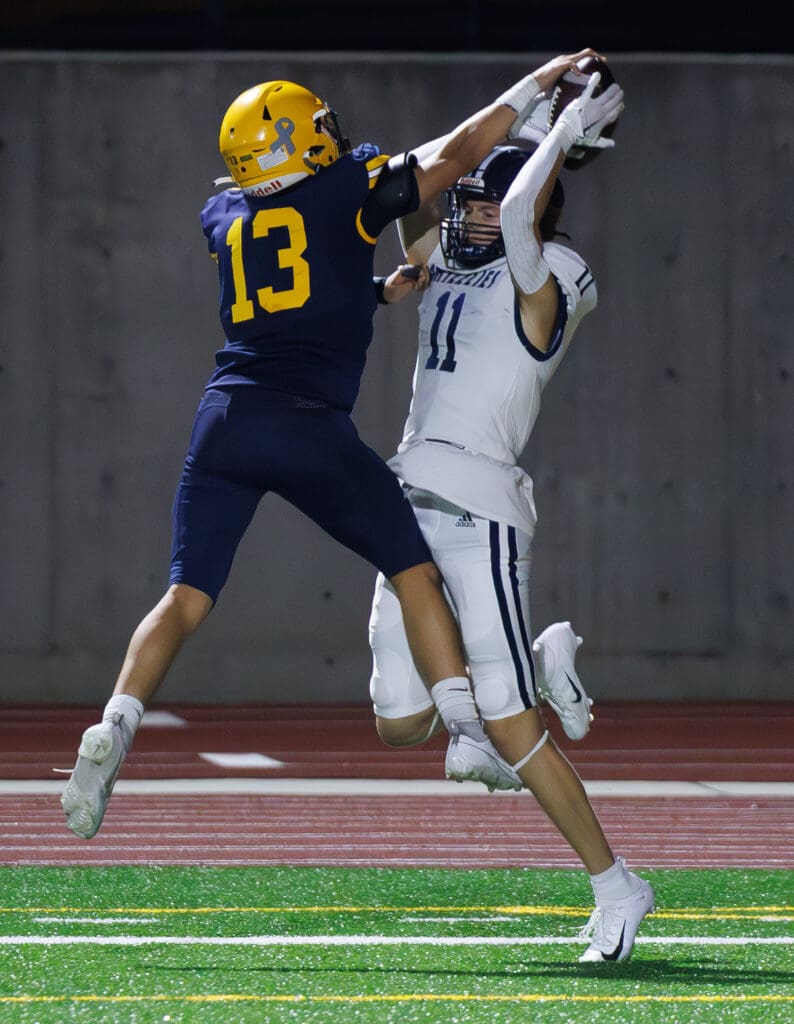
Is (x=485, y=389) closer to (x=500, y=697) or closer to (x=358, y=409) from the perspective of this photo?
(x=500, y=697)

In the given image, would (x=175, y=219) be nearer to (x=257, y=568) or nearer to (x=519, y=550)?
(x=257, y=568)

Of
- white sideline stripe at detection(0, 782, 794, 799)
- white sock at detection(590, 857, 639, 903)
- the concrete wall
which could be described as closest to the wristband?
white sock at detection(590, 857, 639, 903)

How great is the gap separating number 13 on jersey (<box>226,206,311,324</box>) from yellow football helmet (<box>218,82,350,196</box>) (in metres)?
0.09

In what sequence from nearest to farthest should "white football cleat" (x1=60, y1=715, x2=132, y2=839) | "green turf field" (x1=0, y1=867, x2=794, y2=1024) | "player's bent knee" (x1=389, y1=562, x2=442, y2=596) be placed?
"green turf field" (x1=0, y1=867, x2=794, y2=1024), "white football cleat" (x1=60, y1=715, x2=132, y2=839), "player's bent knee" (x1=389, y1=562, x2=442, y2=596)

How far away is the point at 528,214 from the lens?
12.7 feet

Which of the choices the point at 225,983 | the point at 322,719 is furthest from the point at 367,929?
the point at 322,719

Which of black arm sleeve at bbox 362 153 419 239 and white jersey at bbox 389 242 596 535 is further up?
black arm sleeve at bbox 362 153 419 239

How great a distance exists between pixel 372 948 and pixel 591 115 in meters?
2.00

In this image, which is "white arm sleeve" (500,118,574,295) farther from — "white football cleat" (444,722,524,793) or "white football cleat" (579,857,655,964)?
"white football cleat" (579,857,655,964)

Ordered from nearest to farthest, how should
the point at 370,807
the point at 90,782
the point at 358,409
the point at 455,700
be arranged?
the point at 90,782, the point at 455,700, the point at 370,807, the point at 358,409

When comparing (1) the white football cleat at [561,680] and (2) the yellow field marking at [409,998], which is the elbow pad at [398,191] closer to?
(1) the white football cleat at [561,680]

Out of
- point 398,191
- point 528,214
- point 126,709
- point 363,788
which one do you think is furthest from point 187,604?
point 363,788

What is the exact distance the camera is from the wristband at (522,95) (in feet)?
13.5

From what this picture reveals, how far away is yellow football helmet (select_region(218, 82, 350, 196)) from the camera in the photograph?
395cm
